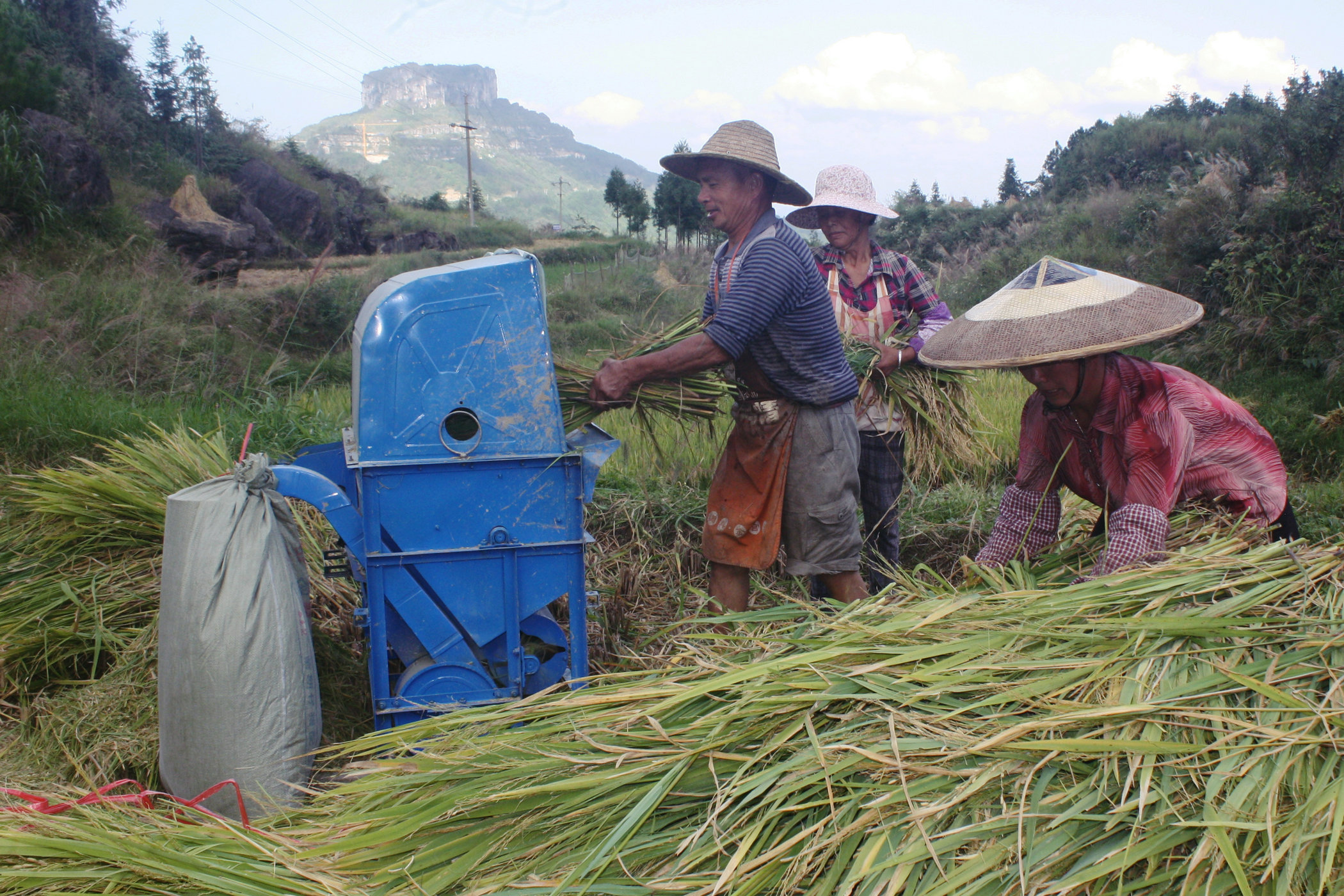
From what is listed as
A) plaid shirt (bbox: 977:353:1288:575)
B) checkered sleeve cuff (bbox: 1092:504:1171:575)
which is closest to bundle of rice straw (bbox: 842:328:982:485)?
plaid shirt (bbox: 977:353:1288:575)

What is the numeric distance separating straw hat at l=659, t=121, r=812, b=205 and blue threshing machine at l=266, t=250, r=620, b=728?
2.48ft

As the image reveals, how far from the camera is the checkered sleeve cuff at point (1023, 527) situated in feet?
7.66

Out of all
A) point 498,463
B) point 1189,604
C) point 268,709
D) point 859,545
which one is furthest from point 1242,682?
point 268,709

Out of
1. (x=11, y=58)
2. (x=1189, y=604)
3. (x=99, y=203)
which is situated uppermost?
(x=11, y=58)

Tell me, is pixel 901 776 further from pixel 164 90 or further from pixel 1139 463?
pixel 164 90

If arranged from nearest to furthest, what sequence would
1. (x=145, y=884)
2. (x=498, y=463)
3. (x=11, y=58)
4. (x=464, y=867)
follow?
1. (x=464, y=867)
2. (x=145, y=884)
3. (x=498, y=463)
4. (x=11, y=58)

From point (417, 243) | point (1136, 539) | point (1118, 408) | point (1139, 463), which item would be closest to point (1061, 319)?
point (1118, 408)

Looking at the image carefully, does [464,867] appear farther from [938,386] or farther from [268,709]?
[938,386]

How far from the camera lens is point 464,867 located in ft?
4.80

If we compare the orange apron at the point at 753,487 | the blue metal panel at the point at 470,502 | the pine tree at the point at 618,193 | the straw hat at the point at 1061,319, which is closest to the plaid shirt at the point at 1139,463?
the straw hat at the point at 1061,319

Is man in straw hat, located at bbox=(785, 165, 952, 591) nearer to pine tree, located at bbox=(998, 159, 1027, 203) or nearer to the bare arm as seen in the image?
the bare arm

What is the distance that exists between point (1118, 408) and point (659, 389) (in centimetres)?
134

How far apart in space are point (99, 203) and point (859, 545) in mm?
15304

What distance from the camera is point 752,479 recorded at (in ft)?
9.59
